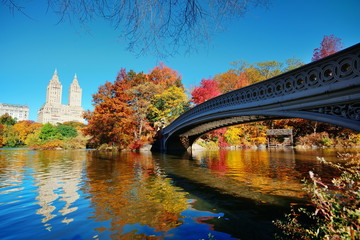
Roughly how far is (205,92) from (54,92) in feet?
545

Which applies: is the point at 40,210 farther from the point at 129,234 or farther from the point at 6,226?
the point at 129,234

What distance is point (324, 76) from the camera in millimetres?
5324

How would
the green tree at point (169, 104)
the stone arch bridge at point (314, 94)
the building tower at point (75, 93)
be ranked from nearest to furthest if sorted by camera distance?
the stone arch bridge at point (314, 94) → the green tree at point (169, 104) → the building tower at point (75, 93)

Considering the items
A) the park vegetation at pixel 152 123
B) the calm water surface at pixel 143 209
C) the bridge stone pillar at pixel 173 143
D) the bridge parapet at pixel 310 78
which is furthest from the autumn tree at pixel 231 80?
the calm water surface at pixel 143 209

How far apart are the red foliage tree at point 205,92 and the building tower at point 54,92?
15673cm

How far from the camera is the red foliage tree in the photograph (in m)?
25.4

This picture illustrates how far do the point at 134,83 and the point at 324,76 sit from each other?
1088 inches

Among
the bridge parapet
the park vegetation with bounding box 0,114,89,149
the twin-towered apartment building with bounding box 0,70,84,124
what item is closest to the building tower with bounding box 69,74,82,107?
the twin-towered apartment building with bounding box 0,70,84,124

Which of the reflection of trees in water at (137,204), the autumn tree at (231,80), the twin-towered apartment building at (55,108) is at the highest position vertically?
the twin-towered apartment building at (55,108)

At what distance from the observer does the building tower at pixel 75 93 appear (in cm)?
15875

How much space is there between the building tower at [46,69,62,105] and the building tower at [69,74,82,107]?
813 centimetres

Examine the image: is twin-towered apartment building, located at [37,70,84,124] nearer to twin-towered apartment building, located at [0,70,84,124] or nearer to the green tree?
twin-towered apartment building, located at [0,70,84,124]

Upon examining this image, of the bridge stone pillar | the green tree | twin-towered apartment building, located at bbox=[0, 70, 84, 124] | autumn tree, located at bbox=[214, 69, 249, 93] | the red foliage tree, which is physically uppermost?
twin-towered apartment building, located at bbox=[0, 70, 84, 124]

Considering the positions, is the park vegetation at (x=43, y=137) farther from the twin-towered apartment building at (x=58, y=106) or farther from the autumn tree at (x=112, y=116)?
the twin-towered apartment building at (x=58, y=106)
